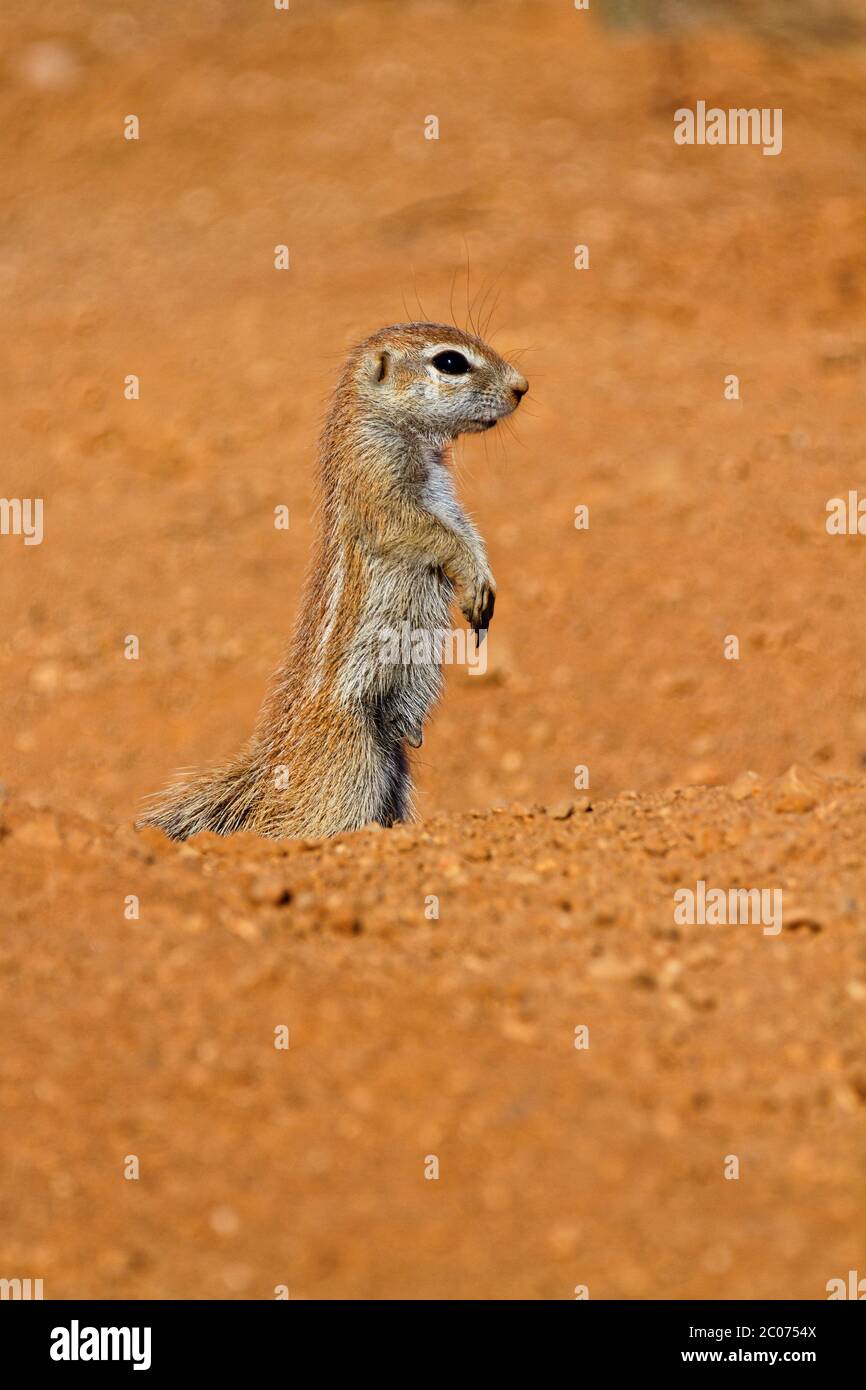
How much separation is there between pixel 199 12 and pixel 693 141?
725 cm

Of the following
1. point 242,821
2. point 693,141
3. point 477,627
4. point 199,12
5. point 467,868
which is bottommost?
point 467,868

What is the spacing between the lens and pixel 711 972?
5.24 meters

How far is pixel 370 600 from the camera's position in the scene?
786 cm

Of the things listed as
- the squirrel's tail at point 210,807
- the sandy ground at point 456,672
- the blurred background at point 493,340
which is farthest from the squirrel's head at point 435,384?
the sandy ground at point 456,672

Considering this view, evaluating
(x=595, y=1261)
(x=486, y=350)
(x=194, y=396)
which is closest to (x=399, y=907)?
(x=595, y=1261)

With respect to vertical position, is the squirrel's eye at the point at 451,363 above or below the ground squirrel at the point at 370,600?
above

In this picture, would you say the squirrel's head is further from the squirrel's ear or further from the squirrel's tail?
the squirrel's tail

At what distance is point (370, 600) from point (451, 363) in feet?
4.03

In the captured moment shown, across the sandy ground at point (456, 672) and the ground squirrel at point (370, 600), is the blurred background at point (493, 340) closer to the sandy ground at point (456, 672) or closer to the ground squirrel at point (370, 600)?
the sandy ground at point (456, 672)

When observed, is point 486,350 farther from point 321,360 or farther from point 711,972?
point 321,360

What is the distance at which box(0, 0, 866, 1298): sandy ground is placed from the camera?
433 centimetres

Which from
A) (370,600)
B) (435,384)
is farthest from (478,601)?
(435,384)

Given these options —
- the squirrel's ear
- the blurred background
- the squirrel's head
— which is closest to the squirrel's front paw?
the squirrel's head

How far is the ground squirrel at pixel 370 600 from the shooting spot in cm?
776
